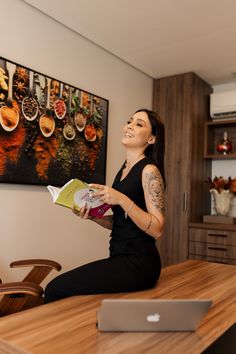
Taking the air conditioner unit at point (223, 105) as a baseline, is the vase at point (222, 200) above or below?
below

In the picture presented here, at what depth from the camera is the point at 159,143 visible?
174 cm

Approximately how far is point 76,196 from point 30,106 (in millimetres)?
1223

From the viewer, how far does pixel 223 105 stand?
374cm

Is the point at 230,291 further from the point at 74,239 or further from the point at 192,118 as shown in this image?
the point at 192,118

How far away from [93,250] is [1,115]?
5.02ft

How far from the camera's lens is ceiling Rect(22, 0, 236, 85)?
2.44 metres

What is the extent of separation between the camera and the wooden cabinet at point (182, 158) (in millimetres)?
3609

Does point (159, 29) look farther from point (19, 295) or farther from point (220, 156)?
point (19, 295)

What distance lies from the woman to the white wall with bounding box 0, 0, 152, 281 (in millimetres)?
1017

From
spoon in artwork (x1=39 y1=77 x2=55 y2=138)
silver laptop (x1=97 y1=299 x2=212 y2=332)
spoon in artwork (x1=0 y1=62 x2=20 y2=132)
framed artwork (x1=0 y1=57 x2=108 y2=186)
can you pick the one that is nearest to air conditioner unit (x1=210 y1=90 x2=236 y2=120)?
framed artwork (x1=0 y1=57 x2=108 y2=186)

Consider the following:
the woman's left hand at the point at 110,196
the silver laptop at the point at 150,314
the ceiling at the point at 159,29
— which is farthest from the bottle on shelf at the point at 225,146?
the silver laptop at the point at 150,314

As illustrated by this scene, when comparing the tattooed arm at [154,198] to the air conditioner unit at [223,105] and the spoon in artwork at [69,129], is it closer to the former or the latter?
the spoon in artwork at [69,129]

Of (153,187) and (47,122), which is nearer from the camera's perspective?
(153,187)

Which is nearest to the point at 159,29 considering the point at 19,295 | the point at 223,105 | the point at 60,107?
the point at 60,107
